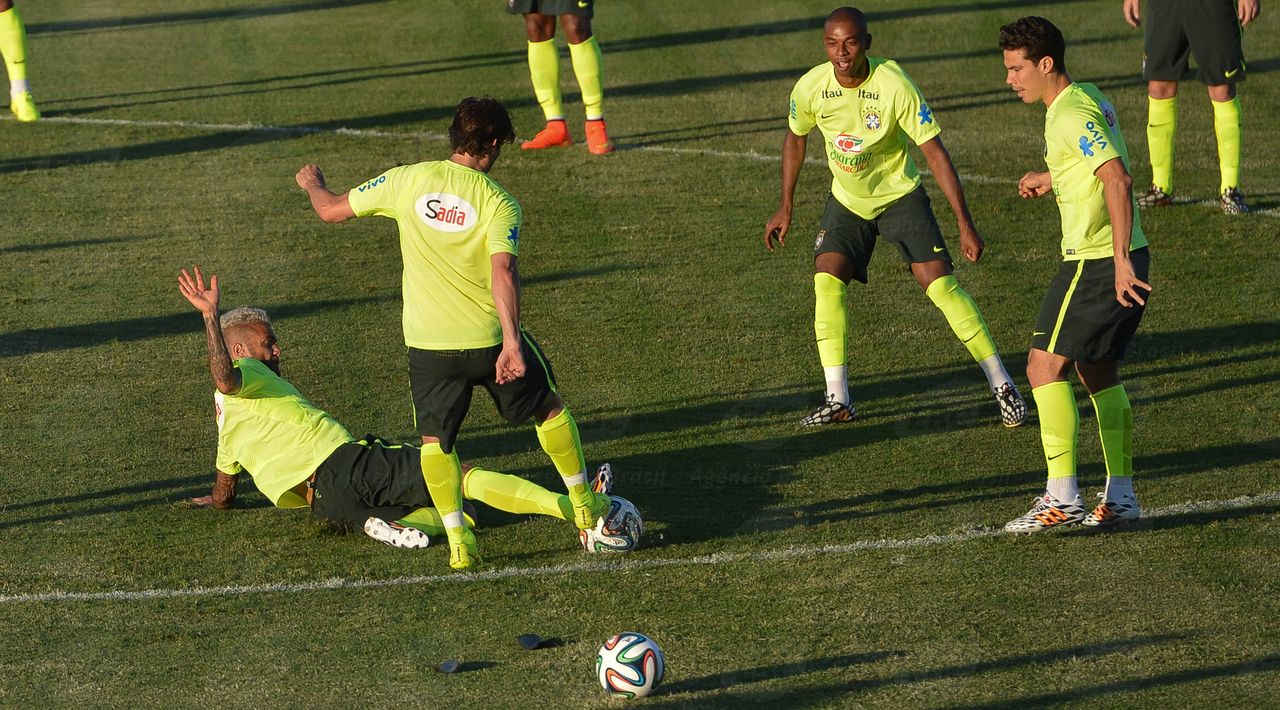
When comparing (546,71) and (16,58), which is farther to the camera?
(16,58)

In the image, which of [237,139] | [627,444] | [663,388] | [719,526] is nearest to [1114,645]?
[719,526]

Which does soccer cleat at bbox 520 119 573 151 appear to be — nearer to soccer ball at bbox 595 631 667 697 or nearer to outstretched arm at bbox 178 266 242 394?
outstretched arm at bbox 178 266 242 394

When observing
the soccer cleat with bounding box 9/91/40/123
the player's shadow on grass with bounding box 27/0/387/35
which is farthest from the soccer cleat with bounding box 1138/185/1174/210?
the player's shadow on grass with bounding box 27/0/387/35

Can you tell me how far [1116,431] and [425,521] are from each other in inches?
118

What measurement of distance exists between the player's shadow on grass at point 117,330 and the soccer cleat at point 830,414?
335 centimetres

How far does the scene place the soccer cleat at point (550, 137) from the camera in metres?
13.1

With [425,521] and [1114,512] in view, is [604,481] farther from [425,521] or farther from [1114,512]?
[1114,512]

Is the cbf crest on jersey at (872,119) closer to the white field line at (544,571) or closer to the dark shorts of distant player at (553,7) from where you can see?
the white field line at (544,571)

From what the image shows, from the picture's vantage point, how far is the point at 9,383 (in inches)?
350

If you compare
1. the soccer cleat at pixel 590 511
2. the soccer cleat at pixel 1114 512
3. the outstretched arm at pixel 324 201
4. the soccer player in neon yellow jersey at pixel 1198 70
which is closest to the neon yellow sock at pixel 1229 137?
the soccer player in neon yellow jersey at pixel 1198 70

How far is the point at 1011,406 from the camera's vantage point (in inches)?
310

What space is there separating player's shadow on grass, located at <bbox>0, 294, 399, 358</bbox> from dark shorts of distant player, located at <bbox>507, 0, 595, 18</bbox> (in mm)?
3713

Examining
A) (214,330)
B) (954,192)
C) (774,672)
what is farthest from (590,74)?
(774,672)

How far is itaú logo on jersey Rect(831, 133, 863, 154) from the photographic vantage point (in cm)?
788
